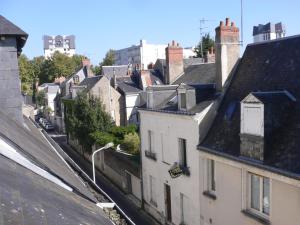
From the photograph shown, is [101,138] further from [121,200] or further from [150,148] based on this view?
[150,148]

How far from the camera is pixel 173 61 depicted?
96.6ft

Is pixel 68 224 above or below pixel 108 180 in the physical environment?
above

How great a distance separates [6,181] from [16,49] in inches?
254

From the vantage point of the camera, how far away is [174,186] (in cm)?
1778

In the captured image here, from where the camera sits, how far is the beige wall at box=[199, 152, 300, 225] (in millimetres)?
10398

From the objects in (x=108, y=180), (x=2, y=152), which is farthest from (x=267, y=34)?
(x=2, y=152)

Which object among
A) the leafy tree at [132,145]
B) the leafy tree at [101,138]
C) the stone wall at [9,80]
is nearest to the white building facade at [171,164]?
the leafy tree at [132,145]

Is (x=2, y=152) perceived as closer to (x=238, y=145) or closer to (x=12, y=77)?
(x=12, y=77)

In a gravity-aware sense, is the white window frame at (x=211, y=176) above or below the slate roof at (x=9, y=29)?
below

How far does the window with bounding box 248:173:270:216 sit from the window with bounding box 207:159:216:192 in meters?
2.47

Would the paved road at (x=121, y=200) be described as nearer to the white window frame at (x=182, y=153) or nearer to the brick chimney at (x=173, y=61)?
the white window frame at (x=182, y=153)

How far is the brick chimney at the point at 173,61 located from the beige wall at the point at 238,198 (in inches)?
602

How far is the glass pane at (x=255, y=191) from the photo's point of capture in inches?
471

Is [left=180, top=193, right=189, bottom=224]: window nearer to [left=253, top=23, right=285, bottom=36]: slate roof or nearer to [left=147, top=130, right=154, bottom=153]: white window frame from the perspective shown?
[left=147, top=130, right=154, bottom=153]: white window frame
